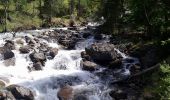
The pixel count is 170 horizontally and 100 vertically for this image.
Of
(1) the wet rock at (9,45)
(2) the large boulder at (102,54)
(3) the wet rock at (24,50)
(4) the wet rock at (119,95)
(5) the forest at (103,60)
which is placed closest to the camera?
(4) the wet rock at (119,95)

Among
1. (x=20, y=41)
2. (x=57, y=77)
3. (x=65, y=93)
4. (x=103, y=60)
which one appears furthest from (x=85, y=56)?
(x=20, y=41)

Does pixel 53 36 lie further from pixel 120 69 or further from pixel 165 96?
pixel 165 96

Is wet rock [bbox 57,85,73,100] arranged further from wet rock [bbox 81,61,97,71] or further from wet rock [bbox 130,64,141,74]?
wet rock [bbox 130,64,141,74]

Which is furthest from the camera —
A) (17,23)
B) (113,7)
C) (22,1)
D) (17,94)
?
(22,1)

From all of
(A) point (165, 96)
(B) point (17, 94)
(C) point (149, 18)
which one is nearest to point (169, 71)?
(A) point (165, 96)

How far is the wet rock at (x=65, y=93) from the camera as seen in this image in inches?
1269

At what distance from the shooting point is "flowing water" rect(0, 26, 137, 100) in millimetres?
33656

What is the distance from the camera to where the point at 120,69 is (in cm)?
3966

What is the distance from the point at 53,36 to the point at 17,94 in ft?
80.3

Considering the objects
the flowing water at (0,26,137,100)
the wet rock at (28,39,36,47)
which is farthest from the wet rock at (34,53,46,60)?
the wet rock at (28,39,36,47)

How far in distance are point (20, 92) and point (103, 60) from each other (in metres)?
13.0

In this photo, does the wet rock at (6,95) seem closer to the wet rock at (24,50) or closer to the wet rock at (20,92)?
the wet rock at (20,92)

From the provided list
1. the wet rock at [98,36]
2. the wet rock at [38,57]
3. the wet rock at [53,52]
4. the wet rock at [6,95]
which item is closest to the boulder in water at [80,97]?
the wet rock at [6,95]

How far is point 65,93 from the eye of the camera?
108 feet
